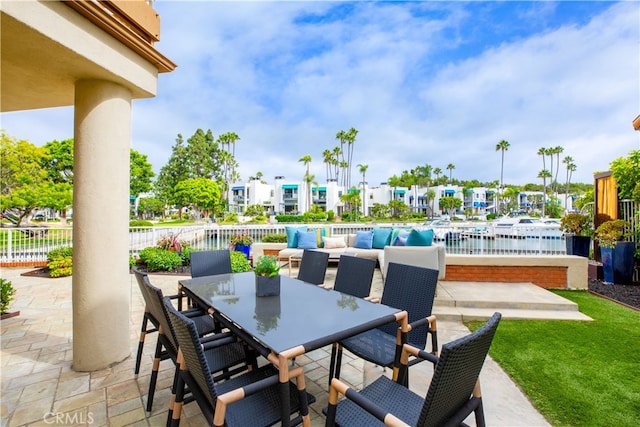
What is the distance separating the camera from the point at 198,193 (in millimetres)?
27234

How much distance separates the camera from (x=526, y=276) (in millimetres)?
5293

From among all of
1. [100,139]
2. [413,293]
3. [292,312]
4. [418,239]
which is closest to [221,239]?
[418,239]

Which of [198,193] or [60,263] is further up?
[198,193]

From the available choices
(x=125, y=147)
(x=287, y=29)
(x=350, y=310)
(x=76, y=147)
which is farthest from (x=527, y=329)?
(x=287, y=29)

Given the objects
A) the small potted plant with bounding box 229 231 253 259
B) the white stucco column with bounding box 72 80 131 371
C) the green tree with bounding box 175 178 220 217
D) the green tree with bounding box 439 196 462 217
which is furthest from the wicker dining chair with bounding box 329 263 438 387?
the green tree with bounding box 439 196 462 217

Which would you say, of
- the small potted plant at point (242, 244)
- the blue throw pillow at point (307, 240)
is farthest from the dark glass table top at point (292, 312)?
the small potted plant at point (242, 244)

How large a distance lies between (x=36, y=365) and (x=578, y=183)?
8248cm

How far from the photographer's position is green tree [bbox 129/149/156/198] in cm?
2581

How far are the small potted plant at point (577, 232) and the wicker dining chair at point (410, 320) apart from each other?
586 cm

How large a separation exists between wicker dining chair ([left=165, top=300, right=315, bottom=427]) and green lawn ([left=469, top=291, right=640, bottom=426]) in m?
1.83

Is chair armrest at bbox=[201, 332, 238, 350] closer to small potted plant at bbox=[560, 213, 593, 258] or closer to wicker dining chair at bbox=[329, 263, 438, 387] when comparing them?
wicker dining chair at bbox=[329, 263, 438, 387]

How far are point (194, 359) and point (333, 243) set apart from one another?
5745 mm

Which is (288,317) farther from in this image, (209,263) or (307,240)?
(307,240)

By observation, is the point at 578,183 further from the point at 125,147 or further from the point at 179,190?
the point at 125,147
